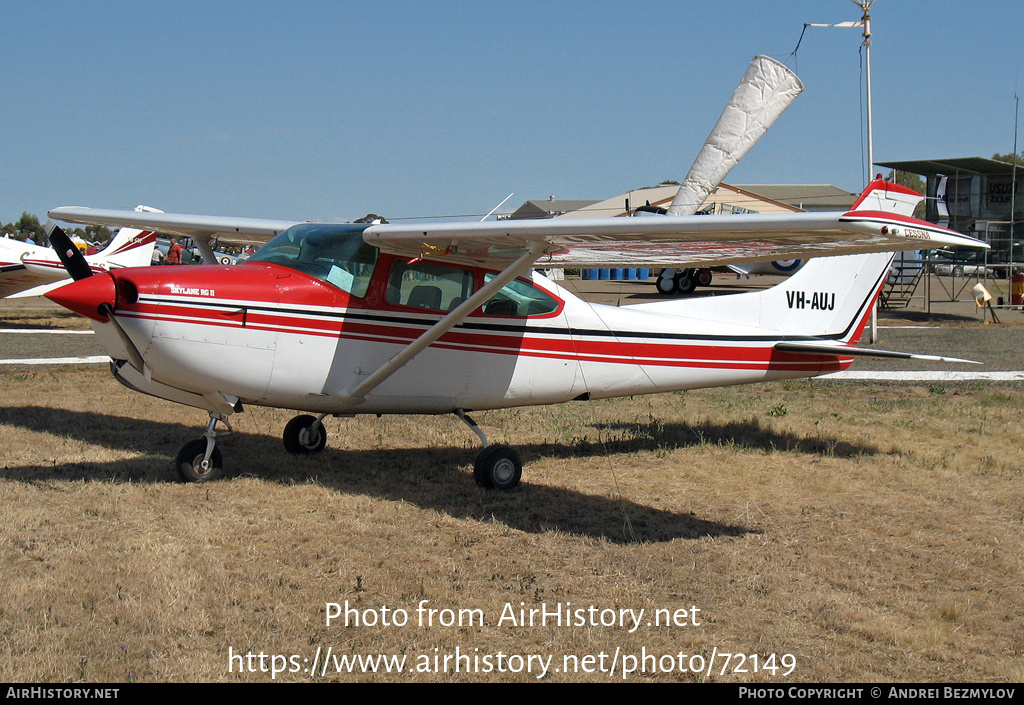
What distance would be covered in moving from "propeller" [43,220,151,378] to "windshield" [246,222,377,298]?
1172mm

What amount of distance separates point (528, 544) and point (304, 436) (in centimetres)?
319

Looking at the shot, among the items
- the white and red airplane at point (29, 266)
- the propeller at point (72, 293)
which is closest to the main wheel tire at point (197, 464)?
the propeller at point (72, 293)

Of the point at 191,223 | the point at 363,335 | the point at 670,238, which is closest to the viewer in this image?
the point at 670,238

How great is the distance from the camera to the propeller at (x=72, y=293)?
18.7 feet

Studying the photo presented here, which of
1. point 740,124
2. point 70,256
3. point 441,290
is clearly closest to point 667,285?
point 740,124

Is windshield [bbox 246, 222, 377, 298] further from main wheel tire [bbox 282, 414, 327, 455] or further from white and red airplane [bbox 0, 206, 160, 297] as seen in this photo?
white and red airplane [bbox 0, 206, 160, 297]

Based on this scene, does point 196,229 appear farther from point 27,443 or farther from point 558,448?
point 558,448

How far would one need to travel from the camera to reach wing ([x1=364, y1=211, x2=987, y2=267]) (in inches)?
178

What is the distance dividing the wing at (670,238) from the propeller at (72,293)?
1812 mm

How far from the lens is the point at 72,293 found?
565cm

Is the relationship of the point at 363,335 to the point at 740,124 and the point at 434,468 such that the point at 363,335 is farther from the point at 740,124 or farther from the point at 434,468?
the point at 740,124

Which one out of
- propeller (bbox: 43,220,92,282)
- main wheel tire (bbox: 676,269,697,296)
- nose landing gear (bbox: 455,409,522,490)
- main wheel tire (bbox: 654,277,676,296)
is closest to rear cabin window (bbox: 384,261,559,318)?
nose landing gear (bbox: 455,409,522,490)
